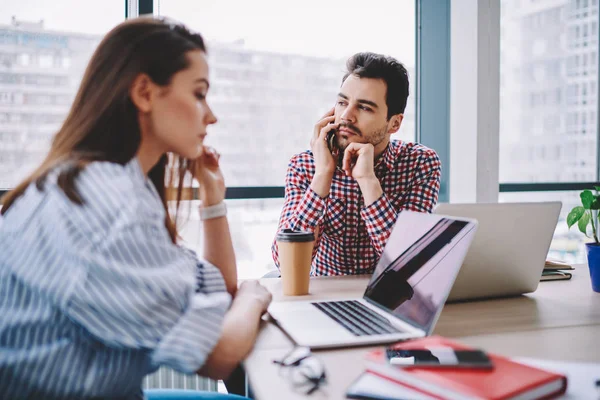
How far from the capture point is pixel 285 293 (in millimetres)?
1248

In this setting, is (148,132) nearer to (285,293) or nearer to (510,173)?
(285,293)

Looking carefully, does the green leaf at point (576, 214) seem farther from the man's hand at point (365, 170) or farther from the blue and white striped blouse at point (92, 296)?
the blue and white striped blouse at point (92, 296)

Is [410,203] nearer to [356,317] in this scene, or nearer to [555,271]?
[555,271]

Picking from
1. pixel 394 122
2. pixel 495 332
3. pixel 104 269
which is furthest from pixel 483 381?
pixel 394 122

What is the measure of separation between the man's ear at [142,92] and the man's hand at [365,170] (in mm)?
864

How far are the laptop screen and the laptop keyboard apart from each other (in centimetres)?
4

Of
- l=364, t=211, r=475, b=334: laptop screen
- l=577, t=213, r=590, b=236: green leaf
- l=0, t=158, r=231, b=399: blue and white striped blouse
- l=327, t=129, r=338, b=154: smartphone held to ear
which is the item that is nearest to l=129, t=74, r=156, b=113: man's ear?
l=0, t=158, r=231, b=399: blue and white striped blouse

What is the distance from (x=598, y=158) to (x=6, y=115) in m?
3.68

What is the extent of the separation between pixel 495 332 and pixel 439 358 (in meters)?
0.33

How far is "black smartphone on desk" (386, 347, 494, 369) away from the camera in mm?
660

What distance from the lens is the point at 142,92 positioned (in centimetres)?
88

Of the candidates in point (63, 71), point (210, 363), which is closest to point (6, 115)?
point (63, 71)

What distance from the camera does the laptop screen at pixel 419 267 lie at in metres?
0.92

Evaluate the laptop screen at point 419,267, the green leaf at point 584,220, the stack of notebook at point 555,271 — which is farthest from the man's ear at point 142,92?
the stack of notebook at point 555,271
